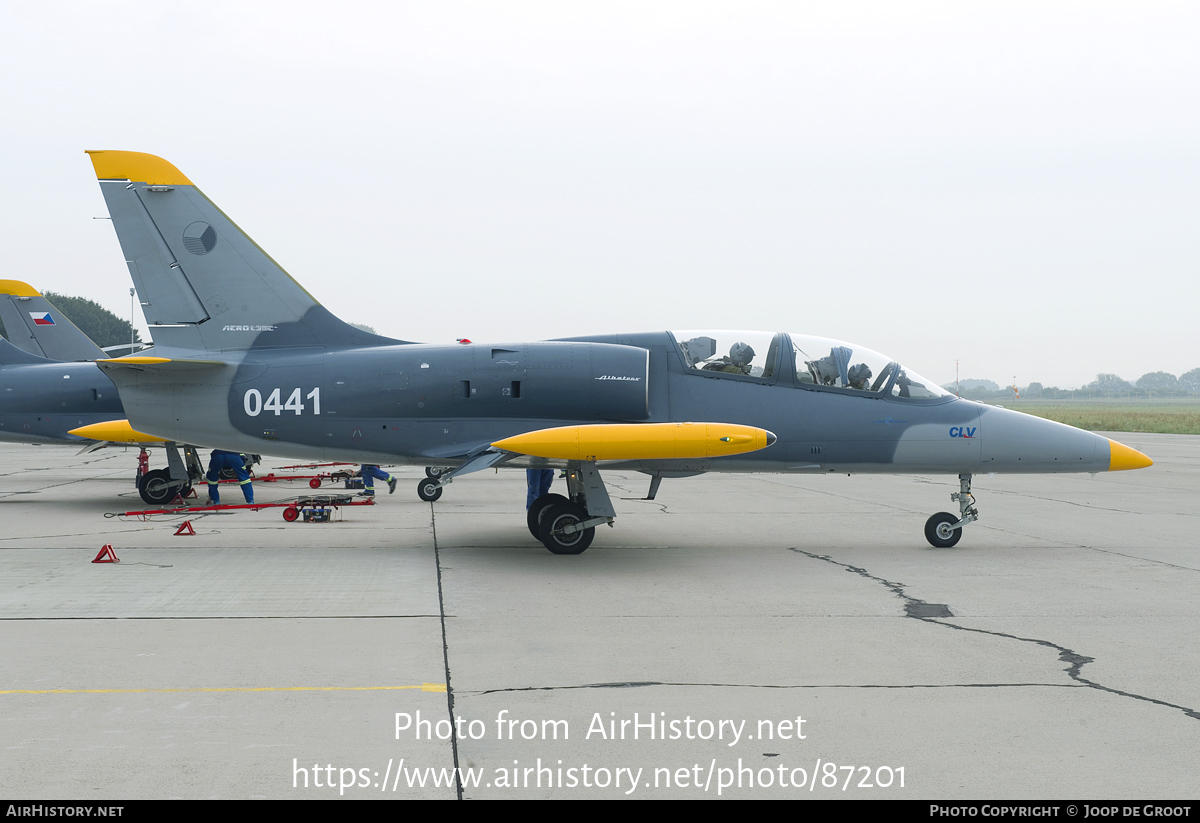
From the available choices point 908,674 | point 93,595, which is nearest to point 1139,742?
point 908,674

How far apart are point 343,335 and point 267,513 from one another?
4.85 meters

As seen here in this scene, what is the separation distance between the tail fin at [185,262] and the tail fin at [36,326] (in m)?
12.8

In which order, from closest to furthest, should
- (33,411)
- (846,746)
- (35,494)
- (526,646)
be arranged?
(846,746), (526,646), (33,411), (35,494)

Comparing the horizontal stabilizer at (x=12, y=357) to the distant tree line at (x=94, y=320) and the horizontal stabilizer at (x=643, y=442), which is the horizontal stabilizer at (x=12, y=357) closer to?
the horizontal stabilizer at (x=643, y=442)

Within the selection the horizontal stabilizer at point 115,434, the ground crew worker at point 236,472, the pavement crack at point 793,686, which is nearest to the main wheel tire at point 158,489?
the ground crew worker at point 236,472

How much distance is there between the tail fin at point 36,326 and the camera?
22.5 meters

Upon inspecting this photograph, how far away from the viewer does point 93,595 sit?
→ 819cm

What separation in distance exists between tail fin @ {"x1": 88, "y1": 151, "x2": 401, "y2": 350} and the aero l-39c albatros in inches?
0.7

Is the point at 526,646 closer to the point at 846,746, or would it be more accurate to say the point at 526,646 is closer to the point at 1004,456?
the point at 846,746

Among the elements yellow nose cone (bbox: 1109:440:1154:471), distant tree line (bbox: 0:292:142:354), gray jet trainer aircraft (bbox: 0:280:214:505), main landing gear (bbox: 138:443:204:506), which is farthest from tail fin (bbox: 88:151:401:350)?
distant tree line (bbox: 0:292:142:354)

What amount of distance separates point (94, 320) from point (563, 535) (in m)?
94.6

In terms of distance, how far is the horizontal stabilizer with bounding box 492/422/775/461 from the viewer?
31.7 feet

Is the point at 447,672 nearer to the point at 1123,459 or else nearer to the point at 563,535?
the point at 563,535

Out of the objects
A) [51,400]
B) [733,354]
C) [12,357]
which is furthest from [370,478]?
[733,354]
